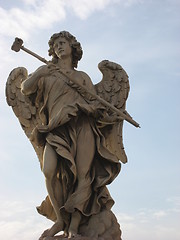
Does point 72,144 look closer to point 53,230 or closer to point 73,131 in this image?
point 73,131

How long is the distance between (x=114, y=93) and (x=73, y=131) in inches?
44.8

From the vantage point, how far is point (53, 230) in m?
9.21

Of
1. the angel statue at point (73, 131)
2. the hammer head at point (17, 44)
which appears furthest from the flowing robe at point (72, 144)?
the hammer head at point (17, 44)

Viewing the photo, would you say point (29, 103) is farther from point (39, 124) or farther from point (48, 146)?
point (48, 146)

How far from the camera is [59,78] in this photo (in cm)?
998

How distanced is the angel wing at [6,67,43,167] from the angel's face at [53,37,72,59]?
0.69m

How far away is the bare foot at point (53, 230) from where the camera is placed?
30.0 ft

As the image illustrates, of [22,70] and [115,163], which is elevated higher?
[22,70]

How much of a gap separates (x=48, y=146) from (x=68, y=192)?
2.69ft

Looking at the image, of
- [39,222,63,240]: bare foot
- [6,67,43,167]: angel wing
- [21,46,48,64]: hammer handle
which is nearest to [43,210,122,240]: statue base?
[39,222,63,240]: bare foot

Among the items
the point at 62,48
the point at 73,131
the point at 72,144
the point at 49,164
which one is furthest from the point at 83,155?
the point at 62,48

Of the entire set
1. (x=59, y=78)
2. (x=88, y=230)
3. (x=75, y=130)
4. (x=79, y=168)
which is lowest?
(x=88, y=230)

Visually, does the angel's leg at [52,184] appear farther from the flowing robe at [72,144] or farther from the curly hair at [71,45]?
the curly hair at [71,45]

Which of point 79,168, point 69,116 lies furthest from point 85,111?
point 79,168
